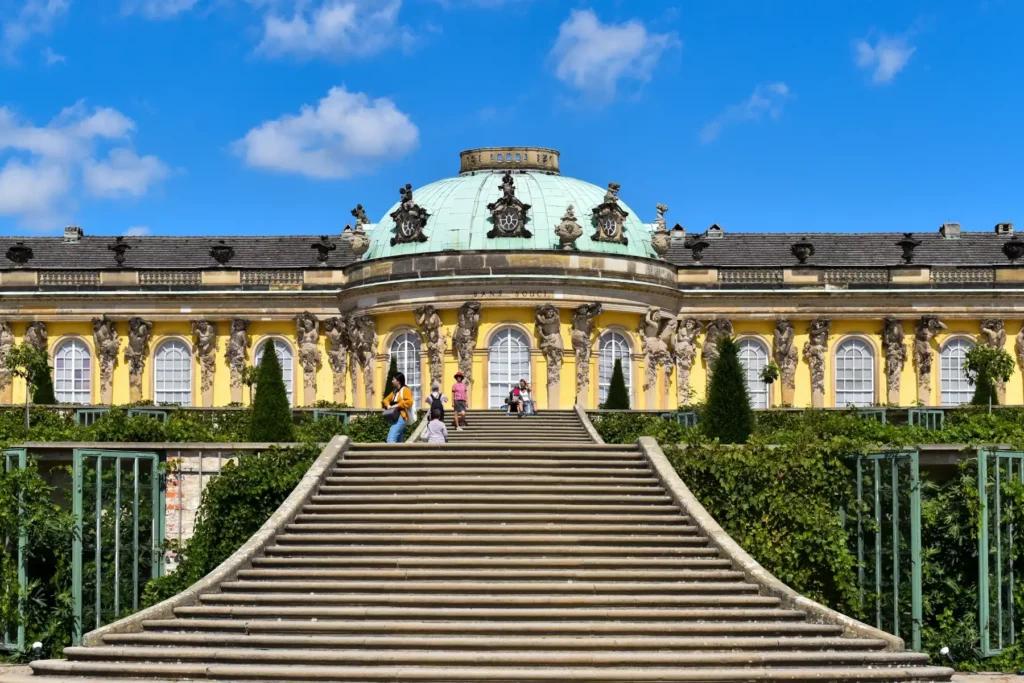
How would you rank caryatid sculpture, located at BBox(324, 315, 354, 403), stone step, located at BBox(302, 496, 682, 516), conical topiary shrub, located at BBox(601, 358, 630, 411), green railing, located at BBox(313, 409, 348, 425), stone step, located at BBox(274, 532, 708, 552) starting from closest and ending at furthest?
stone step, located at BBox(274, 532, 708, 552), stone step, located at BBox(302, 496, 682, 516), green railing, located at BBox(313, 409, 348, 425), conical topiary shrub, located at BBox(601, 358, 630, 411), caryatid sculpture, located at BBox(324, 315, 354, 403)

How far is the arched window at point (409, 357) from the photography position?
43.9 m

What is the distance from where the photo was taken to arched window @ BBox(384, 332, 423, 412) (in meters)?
43.9

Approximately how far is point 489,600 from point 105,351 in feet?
103

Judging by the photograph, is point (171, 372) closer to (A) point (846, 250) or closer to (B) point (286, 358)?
(B) point (286, 358)

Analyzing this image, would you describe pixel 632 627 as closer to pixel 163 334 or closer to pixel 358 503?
pixel 358 503

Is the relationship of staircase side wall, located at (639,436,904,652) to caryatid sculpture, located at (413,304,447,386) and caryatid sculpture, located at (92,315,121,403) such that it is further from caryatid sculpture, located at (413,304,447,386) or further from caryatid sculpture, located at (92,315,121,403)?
caryatid sculpture, located at (92,315,121,403)

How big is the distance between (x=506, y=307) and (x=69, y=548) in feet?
76.7

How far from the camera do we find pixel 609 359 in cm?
4394

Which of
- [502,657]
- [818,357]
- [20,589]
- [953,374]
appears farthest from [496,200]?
[502,657]

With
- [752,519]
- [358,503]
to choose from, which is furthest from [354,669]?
[752,519]

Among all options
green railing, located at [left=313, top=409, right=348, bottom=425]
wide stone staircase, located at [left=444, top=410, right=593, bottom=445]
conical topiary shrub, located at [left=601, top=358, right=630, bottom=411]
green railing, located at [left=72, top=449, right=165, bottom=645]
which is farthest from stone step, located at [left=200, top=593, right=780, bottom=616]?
conical topiary shrub, located at [left=601, top=358, right=630, bottom=411]

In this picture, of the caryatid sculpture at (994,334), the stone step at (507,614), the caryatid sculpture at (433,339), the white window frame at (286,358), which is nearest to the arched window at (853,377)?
the caryatid sculpture at (994,334)

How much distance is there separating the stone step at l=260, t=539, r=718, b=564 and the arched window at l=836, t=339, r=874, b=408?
2857 centimetres

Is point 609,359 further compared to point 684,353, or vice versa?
point 684,353
